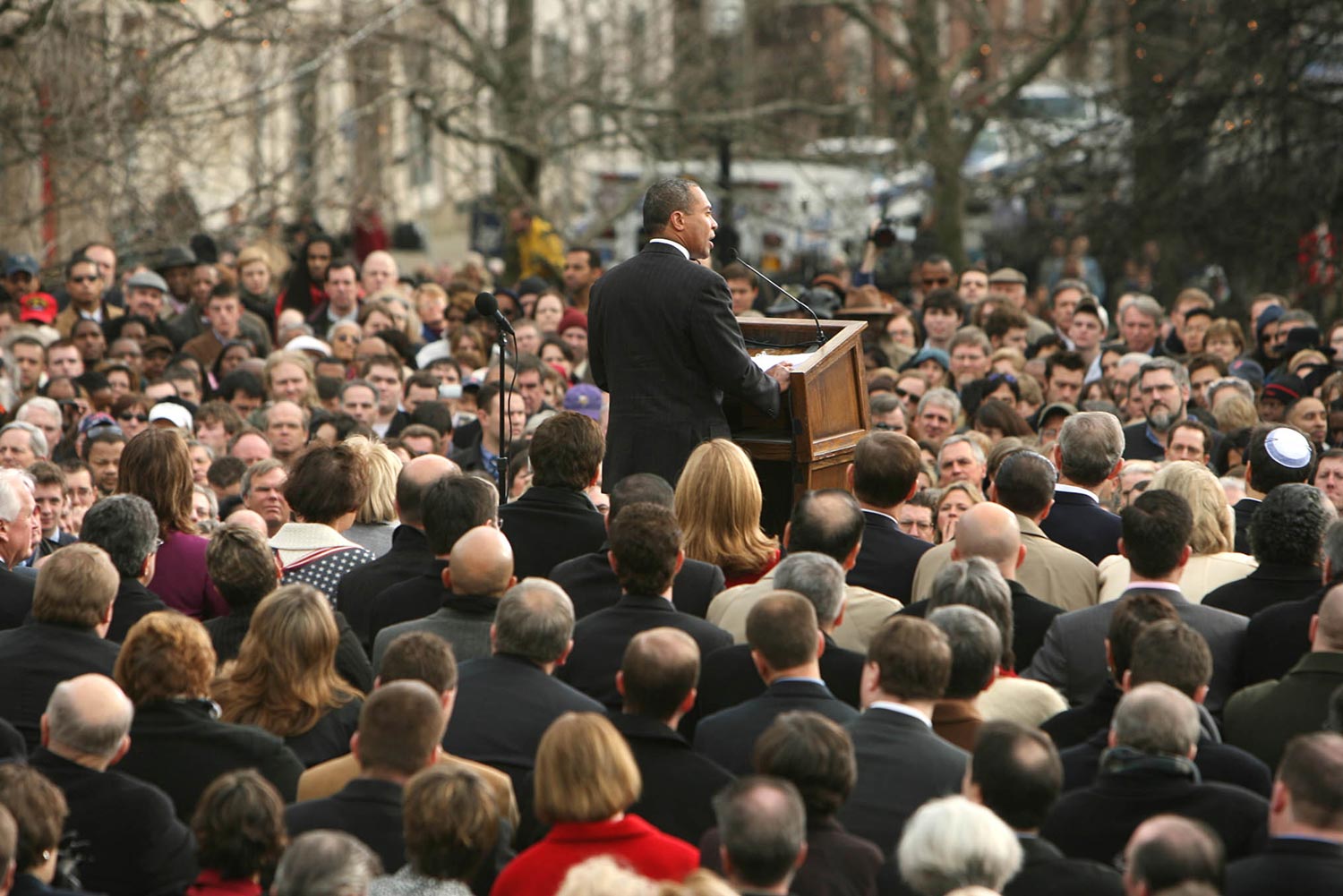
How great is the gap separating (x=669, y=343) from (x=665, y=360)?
0.28 ft

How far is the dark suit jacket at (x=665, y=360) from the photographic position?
8.44 meters

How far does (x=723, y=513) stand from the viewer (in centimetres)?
798

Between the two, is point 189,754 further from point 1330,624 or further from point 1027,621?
point 1330,624

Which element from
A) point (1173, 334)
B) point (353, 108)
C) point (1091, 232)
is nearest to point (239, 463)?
point (1173, 334)

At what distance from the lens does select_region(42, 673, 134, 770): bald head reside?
5.66 meters

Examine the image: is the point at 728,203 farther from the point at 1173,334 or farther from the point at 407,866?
the point at 407,866

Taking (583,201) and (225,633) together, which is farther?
(583,201)

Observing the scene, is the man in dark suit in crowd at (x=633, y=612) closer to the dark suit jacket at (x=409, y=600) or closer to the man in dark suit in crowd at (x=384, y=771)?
the dark suit jacket at (x=409, y=600)

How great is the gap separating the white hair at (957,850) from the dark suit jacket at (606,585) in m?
2.56

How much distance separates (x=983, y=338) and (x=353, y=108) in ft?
34.2

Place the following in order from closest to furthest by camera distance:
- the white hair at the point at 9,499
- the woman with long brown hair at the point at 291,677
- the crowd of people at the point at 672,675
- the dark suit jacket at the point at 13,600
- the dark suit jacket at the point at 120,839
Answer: the crowd of people at the point at 672,675
the dark suit jacket at the point at 120,839
the woman with long brown hair at the point at 291,677
the dark suit jacket at the point at 13,600
the white hair at the point at 9,499

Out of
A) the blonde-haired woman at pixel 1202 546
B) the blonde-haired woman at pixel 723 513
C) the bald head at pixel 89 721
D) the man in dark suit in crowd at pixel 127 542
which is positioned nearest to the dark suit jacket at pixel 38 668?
the man in dark suit in crowd at pixel 127 542

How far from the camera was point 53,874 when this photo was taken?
5469 millimetres

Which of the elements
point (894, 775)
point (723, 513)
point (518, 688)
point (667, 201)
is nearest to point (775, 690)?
point (894, 775)
